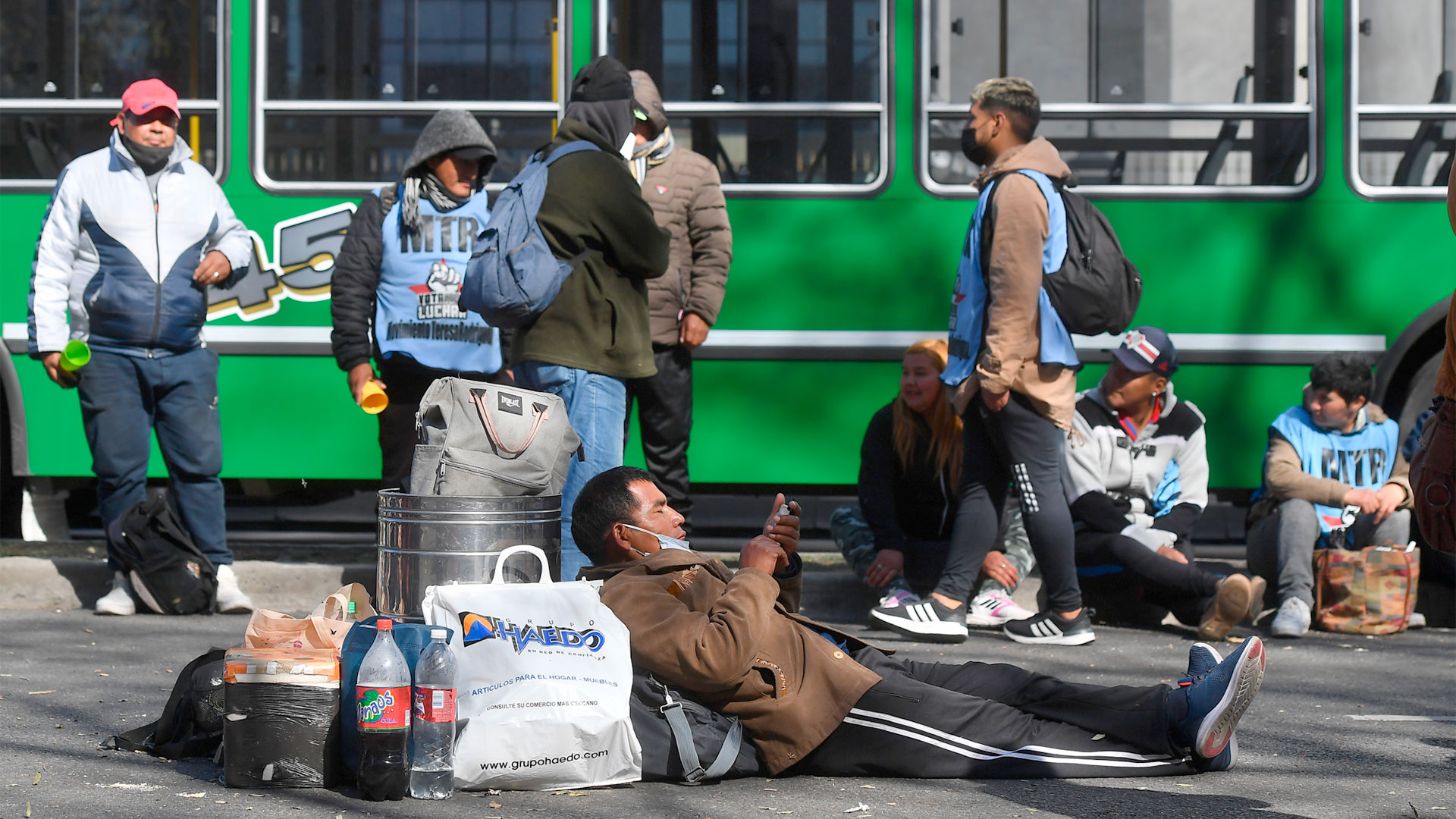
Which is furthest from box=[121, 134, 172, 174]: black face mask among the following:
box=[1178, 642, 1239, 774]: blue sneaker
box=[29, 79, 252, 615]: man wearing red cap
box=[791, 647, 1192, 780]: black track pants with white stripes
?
box=[1178, 642, 1239, 774]: blue sneaker

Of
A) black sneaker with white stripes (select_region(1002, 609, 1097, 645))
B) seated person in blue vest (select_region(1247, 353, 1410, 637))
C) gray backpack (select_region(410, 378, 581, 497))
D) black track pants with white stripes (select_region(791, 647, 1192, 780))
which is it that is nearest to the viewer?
black track pants with white stripes (select_region(791, 647, 1192, 780))

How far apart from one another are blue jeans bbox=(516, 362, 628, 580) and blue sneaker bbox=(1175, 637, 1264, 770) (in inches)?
75.3

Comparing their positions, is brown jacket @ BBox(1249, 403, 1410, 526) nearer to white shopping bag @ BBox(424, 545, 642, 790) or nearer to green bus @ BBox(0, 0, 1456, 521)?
green bus @ BBox(0, 0, 1456, 521)

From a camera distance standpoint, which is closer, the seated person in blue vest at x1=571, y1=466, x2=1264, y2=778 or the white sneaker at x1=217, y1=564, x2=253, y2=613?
the seated person in blue vest at x1=571, y1=466, x2=1264, y2=778

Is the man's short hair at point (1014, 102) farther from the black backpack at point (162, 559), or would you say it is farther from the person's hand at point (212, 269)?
the black backpack at point (162, 559)

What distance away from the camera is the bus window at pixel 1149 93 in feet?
23.6

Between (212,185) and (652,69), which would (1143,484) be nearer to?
(652,69)

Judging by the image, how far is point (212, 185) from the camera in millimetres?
6469

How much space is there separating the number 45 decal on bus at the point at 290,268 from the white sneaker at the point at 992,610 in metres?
3.26

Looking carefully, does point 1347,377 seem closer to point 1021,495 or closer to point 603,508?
point 1021,495

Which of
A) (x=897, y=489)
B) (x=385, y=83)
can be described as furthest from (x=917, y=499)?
(x=385, y=83)

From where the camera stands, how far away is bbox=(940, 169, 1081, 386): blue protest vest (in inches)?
228

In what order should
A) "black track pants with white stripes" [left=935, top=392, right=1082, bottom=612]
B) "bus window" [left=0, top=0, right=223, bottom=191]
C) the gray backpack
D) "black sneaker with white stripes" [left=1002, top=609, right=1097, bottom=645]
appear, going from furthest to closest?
"bus window" [left=0, top=0, right=223, bottom=191] < "black sneaker with white stripes" [left=1002, top=609, right=1097, bottom=645] < "black track pants with white stripes" [left=935, top=392, right=1082, bottom=612] < the gray backpack

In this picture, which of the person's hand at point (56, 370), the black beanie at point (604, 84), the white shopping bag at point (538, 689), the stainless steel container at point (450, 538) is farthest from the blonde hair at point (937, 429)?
the person's hand at point (56, 370)
